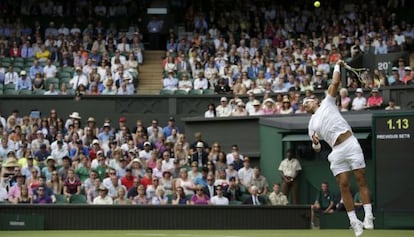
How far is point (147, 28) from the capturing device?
4112cm

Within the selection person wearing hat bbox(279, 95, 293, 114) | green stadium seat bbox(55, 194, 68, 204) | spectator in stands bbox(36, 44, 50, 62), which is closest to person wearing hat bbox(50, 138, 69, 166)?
green stadium seat bbox(55, 194, 68, 204)

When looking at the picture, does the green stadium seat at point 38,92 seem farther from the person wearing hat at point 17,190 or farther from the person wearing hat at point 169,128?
the person wearing hat at point 17,190

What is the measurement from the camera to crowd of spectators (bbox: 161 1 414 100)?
32000 mm

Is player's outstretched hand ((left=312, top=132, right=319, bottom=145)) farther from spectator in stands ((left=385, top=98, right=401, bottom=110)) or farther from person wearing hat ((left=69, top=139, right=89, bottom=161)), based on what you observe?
person wearing hat ((left=69, top=139, right=89, bottom=161))

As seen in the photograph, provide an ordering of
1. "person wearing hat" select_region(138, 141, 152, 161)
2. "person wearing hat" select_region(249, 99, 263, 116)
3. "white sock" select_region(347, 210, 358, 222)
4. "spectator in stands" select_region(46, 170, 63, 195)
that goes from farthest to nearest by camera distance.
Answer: "person wearing hat" select_region(249, 99, 263, 116) → "person wearing hat" select_region(138, 141, 152, 161) → "spectator in stands" select_region(46, 170, 63, 195) → "white sock" select_region(347, 210, 358, 222)

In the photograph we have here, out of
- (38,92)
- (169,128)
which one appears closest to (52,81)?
(38,92)

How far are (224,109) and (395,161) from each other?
958 centimetres

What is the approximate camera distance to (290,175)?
26203 millimetres

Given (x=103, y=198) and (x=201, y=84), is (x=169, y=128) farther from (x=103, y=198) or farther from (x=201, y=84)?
(x=103, y=198)

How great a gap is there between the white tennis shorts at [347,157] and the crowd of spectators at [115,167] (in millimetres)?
8712

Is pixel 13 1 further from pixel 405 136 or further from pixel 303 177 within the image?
pixel 405 136

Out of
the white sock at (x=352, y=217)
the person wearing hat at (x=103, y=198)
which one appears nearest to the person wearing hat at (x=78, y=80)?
the person wearing hat at (x=103, y=198)

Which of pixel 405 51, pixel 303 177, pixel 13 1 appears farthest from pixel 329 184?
pixel 13 1

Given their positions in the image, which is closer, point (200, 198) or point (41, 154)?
point (200, 198)
